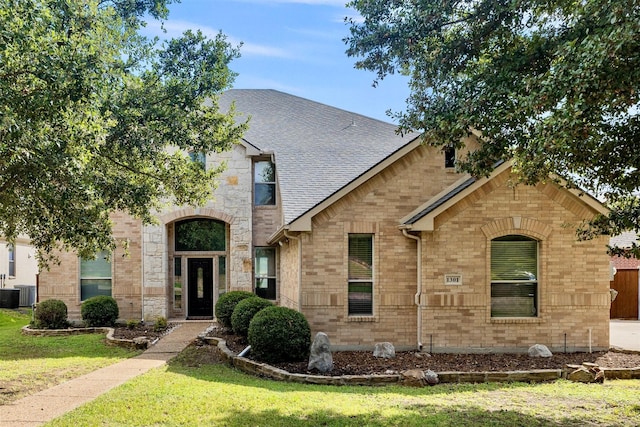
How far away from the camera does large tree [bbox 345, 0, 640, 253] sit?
696 cm

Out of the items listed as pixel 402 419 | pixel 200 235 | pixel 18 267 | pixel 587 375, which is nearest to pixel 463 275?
pixel 587 375

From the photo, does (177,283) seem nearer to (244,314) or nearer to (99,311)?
(99,311)

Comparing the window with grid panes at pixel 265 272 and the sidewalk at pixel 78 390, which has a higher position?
the window with grid panes at pixel 265 272

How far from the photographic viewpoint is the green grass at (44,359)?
1080 centimetres

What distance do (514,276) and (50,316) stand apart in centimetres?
1531

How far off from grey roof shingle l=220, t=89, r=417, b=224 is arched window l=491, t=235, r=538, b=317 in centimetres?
425

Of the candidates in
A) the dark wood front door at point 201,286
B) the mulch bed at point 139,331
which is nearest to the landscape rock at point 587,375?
the mulch bed at point 139,331

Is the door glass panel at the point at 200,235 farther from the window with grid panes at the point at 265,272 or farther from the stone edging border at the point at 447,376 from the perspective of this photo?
the stone edging border at the point at 447,376

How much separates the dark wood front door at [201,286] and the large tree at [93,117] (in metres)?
6.18

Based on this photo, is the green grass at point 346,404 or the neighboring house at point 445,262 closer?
the green grass at point 346,404

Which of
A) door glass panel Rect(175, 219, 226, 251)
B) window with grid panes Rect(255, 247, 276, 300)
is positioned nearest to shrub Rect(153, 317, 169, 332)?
door glass panel Rect(175, 219, 226, 251)

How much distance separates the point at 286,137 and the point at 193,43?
28.8ft

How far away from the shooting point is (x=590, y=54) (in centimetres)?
680

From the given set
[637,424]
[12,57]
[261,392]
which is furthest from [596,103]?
[12,57]
